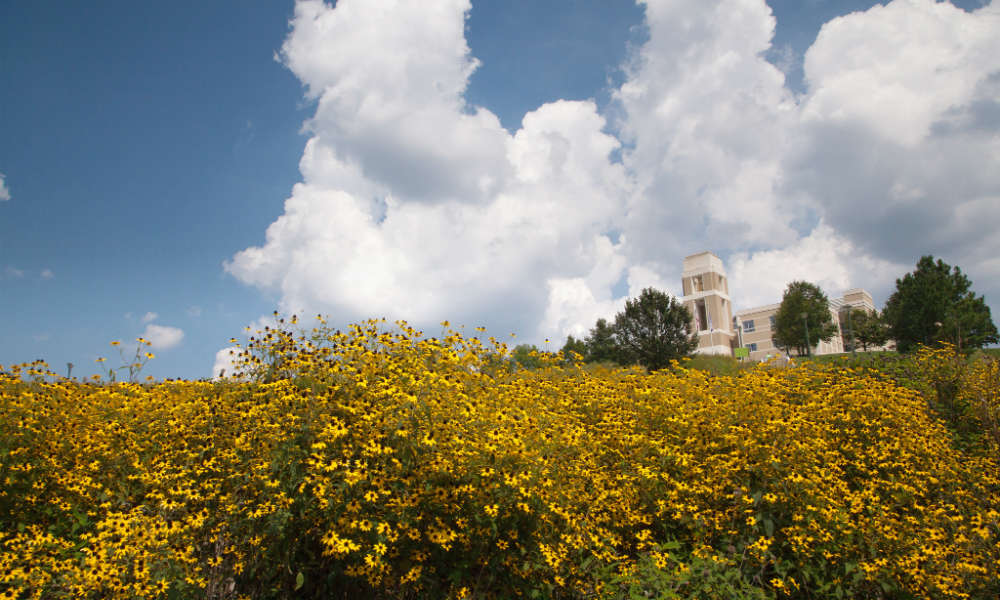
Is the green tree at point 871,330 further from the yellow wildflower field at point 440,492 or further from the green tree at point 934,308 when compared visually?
the yellow wildflower field at point 440,492

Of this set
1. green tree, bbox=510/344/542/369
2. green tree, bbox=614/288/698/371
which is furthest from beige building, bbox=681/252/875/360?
green tree, bbox=510/344/542/369

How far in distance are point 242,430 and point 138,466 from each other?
774mm

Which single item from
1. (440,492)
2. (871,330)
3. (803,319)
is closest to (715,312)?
(871,330)

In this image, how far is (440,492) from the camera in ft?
10.7

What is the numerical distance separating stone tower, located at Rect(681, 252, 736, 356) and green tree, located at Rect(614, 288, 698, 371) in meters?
35.1

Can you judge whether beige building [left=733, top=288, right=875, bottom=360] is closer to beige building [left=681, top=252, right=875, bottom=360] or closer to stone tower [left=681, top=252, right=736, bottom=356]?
beige building [left=681, top=252, right=875, bottom=360]

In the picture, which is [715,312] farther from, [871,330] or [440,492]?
[440,492]

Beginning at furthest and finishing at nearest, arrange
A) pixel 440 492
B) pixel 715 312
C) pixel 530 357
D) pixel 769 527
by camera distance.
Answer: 1. pixel 715 312
2. pixel 530 357
3. pixel 769 527
4. pixel 440 492

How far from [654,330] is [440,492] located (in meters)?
35.3

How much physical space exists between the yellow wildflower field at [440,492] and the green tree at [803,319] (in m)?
45.3

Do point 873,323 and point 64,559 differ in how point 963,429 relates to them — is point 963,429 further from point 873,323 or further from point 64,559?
point 873,323

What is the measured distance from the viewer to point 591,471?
4.23 metres

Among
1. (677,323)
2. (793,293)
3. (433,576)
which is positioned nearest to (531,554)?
(433,576)

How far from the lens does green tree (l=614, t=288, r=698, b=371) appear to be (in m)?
36.2
